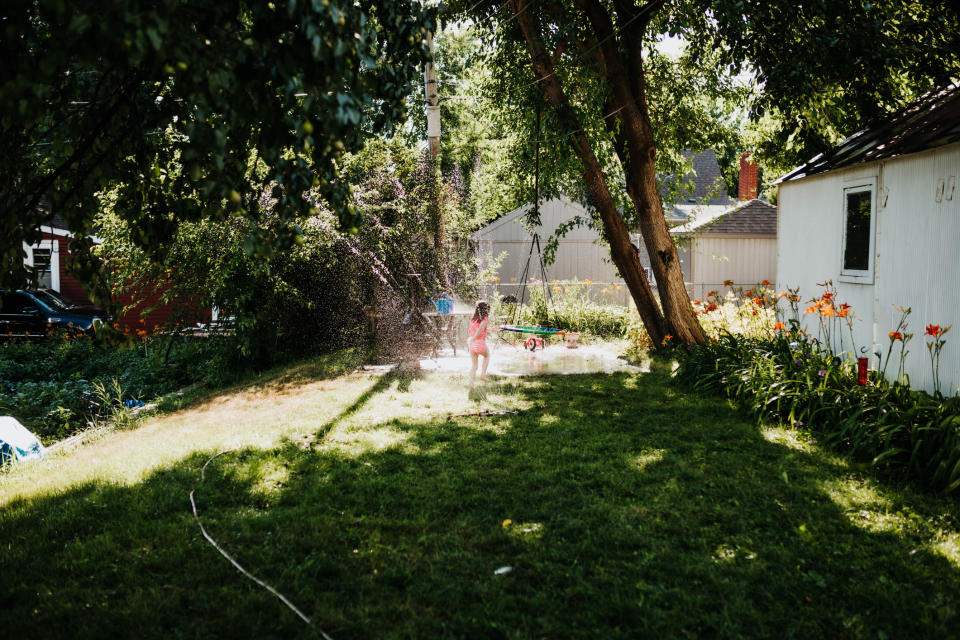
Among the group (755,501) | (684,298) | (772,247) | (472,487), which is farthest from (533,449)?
(772,247)

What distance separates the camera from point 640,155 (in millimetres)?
9961

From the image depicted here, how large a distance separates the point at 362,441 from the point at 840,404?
427 cm

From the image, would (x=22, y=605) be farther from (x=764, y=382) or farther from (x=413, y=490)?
(x=764, y=382)

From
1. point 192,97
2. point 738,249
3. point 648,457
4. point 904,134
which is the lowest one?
point 648,457

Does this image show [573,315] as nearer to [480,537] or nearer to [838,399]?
[838,399]

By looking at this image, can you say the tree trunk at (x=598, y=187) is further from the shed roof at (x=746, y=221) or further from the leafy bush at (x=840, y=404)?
the shed roof at (x=746, y=221)

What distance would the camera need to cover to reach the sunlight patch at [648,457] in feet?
17.3

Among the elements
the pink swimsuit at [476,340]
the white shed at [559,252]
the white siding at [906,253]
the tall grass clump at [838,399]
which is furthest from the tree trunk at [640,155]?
the white shed at [559,252]

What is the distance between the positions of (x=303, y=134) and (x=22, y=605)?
2.68 metres

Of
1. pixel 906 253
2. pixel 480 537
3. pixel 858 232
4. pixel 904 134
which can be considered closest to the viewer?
pixel 480 537

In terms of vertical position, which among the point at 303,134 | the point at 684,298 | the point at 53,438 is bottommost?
the point at 53,438

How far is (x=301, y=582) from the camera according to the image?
3.43m

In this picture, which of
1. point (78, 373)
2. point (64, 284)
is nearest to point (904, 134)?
point (78, 373)

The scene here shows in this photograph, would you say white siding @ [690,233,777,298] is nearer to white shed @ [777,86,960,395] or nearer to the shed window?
white shed @ [777,86,960,395]
